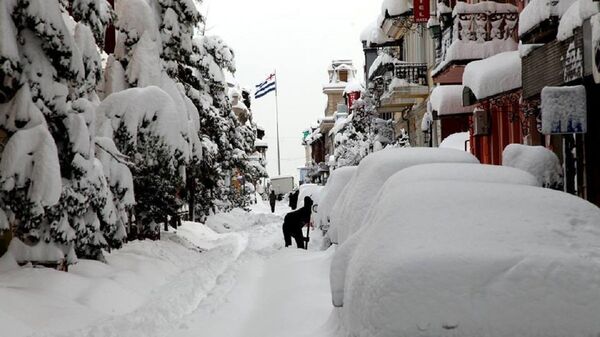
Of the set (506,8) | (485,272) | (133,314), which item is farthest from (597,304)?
(506,8)

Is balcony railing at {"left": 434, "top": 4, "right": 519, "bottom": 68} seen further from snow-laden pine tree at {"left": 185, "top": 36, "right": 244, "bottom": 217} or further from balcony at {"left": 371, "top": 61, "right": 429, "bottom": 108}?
balcony at {"left": 371, "top": 61, "right": 429, "bottom": 108}

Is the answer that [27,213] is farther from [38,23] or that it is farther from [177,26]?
[177,26]

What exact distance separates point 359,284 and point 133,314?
600 cm

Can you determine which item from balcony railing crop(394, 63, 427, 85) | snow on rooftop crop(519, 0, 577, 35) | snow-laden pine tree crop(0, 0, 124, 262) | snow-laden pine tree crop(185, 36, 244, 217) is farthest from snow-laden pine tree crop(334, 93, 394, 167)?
snow-laden pine tree crop(0, 0, 124, 262)

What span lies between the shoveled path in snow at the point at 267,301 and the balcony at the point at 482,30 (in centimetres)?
673

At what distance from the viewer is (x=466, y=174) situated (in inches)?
264

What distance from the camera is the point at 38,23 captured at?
1058 cm

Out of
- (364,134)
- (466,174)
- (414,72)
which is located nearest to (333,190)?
(466,174)

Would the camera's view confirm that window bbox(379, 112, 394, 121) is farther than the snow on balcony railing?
Yes

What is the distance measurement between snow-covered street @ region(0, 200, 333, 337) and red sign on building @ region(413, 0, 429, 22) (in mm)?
16723

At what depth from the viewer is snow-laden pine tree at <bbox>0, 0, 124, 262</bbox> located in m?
10.2

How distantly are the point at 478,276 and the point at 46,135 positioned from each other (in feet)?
24.8

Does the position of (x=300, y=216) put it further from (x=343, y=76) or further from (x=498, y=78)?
(x=343, y=76)

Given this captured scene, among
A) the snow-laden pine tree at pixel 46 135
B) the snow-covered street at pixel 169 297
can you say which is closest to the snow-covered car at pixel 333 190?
the snow-covered street at pixel 169 297
